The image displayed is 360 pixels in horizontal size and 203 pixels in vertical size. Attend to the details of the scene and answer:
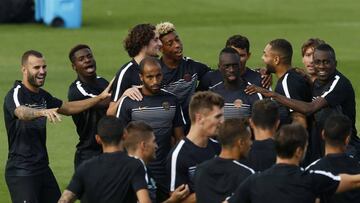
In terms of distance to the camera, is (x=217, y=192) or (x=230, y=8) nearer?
(x=217, y=192)

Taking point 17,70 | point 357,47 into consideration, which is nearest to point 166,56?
point 17,70

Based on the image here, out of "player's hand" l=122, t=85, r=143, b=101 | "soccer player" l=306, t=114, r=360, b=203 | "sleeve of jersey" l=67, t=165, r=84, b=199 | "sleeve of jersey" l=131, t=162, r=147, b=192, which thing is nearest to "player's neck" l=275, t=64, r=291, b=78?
"player's hand" l=122, t=85, r=143, b=101

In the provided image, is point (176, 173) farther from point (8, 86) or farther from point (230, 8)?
point (230, 8)

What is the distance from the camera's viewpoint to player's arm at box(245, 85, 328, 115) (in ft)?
43.6

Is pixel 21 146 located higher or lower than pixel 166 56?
lower

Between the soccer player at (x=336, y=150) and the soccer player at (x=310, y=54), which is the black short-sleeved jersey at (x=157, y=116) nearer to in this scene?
the soccer player at (x=310, y=54)

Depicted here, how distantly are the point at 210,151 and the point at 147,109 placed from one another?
170cm

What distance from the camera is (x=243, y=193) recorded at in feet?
33.8

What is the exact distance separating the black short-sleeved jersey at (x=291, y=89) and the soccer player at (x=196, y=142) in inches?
86.5

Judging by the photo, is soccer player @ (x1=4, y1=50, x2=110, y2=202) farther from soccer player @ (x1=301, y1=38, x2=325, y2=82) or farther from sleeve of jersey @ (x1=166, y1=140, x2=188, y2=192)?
soccer player @ (x1=301, y1=38, x2=325, y2=82)

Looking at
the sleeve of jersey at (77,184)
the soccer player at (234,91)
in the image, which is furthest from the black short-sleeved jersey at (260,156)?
the soccer player at (234,91)

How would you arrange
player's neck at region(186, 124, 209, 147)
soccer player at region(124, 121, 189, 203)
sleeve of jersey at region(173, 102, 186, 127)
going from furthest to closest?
sleeve of jersey at region(173, 102, 186, 127)
player's neck at region(186, 124, 209, 147)
soccer player at region(124, 121, 189, 203)

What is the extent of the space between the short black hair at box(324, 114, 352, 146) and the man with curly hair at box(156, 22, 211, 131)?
348cm

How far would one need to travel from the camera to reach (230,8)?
123ft
